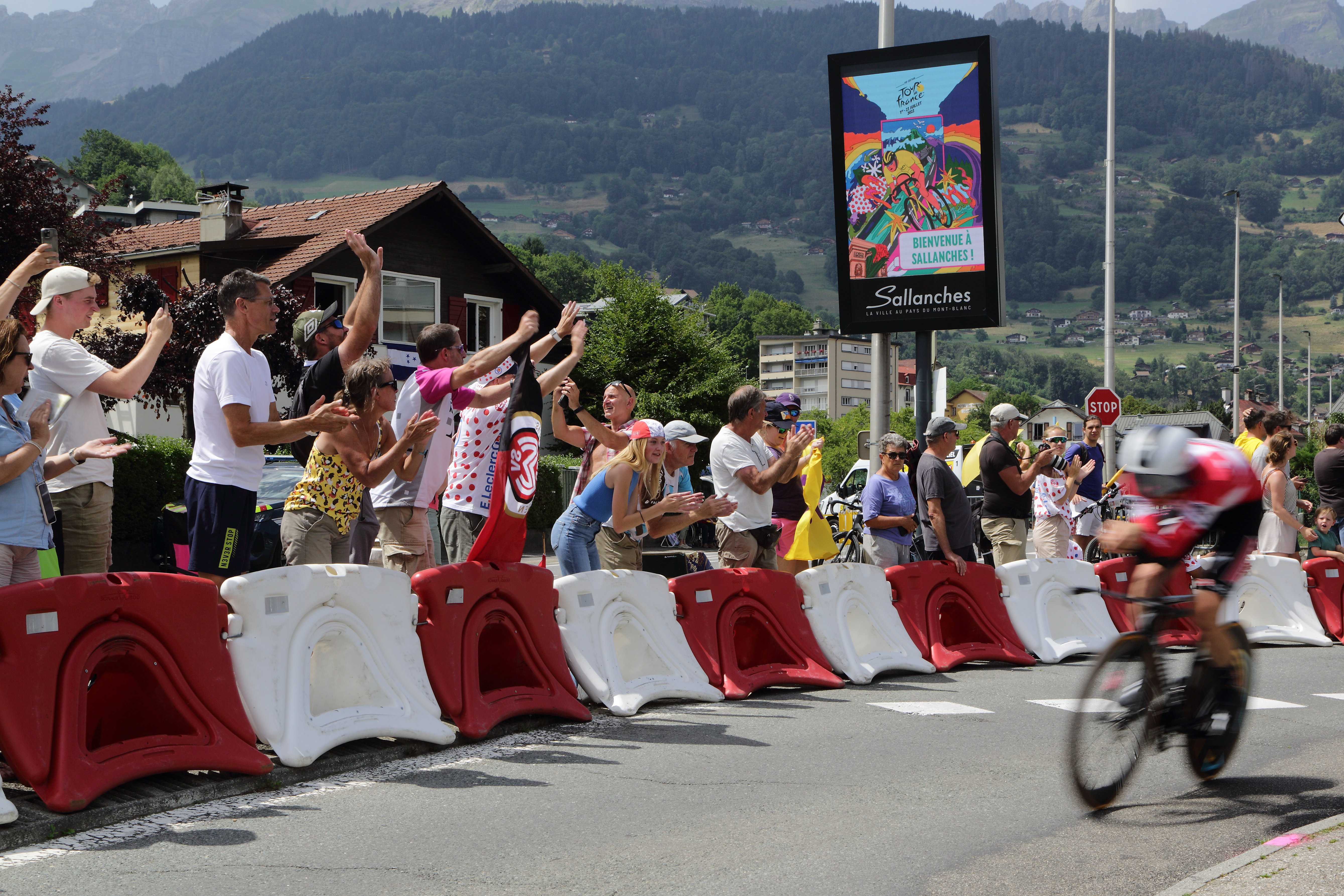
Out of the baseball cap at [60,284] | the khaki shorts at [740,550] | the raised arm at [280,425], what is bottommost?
the khaki shorts at [740,550]

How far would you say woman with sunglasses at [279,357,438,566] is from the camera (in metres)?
6.95

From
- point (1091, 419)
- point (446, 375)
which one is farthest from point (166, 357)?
point (446, 375)

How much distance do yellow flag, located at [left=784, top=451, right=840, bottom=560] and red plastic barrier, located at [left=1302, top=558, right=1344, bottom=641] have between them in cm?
482

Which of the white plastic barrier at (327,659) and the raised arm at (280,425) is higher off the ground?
the raised arm at (280,425)

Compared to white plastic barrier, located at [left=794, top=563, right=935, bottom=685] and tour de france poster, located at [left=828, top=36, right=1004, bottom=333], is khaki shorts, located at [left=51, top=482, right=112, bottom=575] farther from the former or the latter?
tour de france poster, located at [left=828, top=36, right=1004, bottom=333]

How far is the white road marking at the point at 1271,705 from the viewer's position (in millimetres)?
8211

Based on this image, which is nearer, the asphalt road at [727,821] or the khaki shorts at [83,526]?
the asphalt road at [727,821]

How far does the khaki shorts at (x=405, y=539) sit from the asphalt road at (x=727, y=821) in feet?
4.58

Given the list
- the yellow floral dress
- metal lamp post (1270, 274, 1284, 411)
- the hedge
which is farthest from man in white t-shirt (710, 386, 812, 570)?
metal lamp post (1270, 274, 1284, 411)

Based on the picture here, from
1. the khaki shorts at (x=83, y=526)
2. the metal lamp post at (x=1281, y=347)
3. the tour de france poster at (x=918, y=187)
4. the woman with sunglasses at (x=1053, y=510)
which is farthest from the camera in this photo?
the metal lamp post at (x=1281, y=347)

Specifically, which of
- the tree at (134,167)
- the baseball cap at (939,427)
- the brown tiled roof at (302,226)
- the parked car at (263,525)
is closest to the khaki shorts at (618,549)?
the baseball cap at (939,427)

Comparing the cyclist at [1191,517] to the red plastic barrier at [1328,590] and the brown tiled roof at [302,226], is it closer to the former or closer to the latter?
the red plastic barrier at [1328,590]

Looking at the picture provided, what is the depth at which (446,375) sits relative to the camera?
752cm

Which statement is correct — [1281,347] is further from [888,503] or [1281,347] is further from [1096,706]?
[1096,706]
